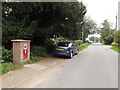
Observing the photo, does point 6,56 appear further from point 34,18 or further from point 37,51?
point 34,18

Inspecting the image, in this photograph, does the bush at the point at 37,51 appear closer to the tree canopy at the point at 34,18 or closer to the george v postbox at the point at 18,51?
the tree canopy at the point at 34,18

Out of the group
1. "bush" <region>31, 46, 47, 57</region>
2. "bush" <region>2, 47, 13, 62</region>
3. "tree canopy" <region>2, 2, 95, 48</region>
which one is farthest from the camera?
"bush" <region>31, 46, 47, 57</region>

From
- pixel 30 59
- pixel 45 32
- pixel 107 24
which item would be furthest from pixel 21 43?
pixel 107 24

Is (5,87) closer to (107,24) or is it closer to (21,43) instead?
(21,43)

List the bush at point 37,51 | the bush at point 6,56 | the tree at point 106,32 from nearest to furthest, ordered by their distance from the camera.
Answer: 1. the bush at point 6,56
2. the bush at point 37,51
3. the tree at point 106,32

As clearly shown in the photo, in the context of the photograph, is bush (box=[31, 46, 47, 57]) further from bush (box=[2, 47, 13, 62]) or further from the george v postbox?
bush (box=[2, 47, 13, 62])

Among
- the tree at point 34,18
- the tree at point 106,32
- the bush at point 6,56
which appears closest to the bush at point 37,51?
the tree at point 34,18

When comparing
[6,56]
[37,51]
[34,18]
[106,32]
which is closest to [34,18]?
[34,18]

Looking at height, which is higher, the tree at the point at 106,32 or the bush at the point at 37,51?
the tree at the point at 106,32

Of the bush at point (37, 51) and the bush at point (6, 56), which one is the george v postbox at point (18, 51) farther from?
the bush at point (37, 51)

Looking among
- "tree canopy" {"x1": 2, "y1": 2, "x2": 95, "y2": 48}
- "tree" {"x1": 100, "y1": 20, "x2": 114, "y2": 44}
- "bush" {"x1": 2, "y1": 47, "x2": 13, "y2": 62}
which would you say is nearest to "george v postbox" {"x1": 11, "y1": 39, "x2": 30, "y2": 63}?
"bush" {"x1": 2, "y1": 47, "x2": 13, "y2": 62}

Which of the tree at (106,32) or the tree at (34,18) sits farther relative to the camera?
the tree at (106,32)

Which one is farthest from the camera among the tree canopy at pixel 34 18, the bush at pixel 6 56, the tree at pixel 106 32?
the tree at pixel 106 32

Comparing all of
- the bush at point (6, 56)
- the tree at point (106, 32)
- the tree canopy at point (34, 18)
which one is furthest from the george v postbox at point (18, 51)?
the tree at point (106, 32)
